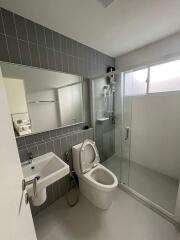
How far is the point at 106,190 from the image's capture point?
1392 mm

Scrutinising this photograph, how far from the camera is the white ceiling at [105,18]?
1155 millimetres

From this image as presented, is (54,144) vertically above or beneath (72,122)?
beneath

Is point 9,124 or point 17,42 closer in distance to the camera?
point 9,124

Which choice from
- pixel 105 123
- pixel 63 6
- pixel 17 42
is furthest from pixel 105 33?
pixel 105 123

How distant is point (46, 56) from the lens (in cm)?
149

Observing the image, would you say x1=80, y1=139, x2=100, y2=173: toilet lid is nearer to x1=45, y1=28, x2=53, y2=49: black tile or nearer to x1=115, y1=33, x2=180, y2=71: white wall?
x1=115, y1=33, x2=180, y2=71: white wall

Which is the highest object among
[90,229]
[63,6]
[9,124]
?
[63,6]

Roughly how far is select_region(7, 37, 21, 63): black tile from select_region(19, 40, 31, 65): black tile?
0.13 ft

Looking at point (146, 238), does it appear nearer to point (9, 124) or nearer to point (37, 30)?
point (9, 124)

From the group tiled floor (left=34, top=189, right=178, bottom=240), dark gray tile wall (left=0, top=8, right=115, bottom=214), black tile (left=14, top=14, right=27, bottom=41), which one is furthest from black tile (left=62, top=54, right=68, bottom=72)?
tiled floor (left=34, top=189, right=178, bottom=240)

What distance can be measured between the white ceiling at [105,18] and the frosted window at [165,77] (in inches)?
17.5

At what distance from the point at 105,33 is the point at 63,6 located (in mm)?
676

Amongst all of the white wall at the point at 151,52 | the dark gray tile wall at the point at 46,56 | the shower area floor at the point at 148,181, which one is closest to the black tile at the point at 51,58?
the dark gray tile wall at the point at 46,56

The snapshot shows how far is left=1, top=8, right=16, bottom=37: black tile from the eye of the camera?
117 cm
